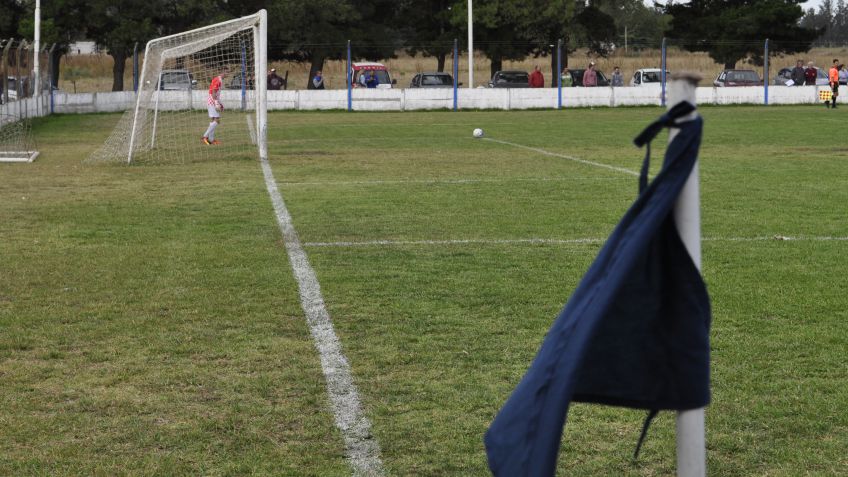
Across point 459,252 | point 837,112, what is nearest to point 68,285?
point 459,252

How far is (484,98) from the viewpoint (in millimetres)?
42031

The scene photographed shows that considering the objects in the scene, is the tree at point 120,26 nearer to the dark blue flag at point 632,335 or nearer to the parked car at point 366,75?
the parked car at point 366,75

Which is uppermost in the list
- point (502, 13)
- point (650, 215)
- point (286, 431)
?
point (502, 13)

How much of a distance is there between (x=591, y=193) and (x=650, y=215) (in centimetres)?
1164

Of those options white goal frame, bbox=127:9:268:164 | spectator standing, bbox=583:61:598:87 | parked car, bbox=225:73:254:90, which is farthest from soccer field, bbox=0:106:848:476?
spectator standing, bbox=583:61:598:87

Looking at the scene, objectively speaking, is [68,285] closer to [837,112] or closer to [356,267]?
[356,267]

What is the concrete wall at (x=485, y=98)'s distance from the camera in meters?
41.9

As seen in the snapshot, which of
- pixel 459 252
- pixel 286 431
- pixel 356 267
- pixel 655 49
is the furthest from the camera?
pixel 655 49

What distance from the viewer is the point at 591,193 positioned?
13.9 metres

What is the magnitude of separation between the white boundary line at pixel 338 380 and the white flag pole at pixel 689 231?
6.18 ft

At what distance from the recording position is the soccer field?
454 centimetres

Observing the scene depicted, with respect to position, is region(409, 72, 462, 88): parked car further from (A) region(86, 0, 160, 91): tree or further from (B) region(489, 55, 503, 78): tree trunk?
(A) region(86, 0, 160, 91): tree

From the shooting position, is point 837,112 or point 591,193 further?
Answer: point 837,112

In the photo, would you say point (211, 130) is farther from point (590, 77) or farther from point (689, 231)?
point (590, 77)
